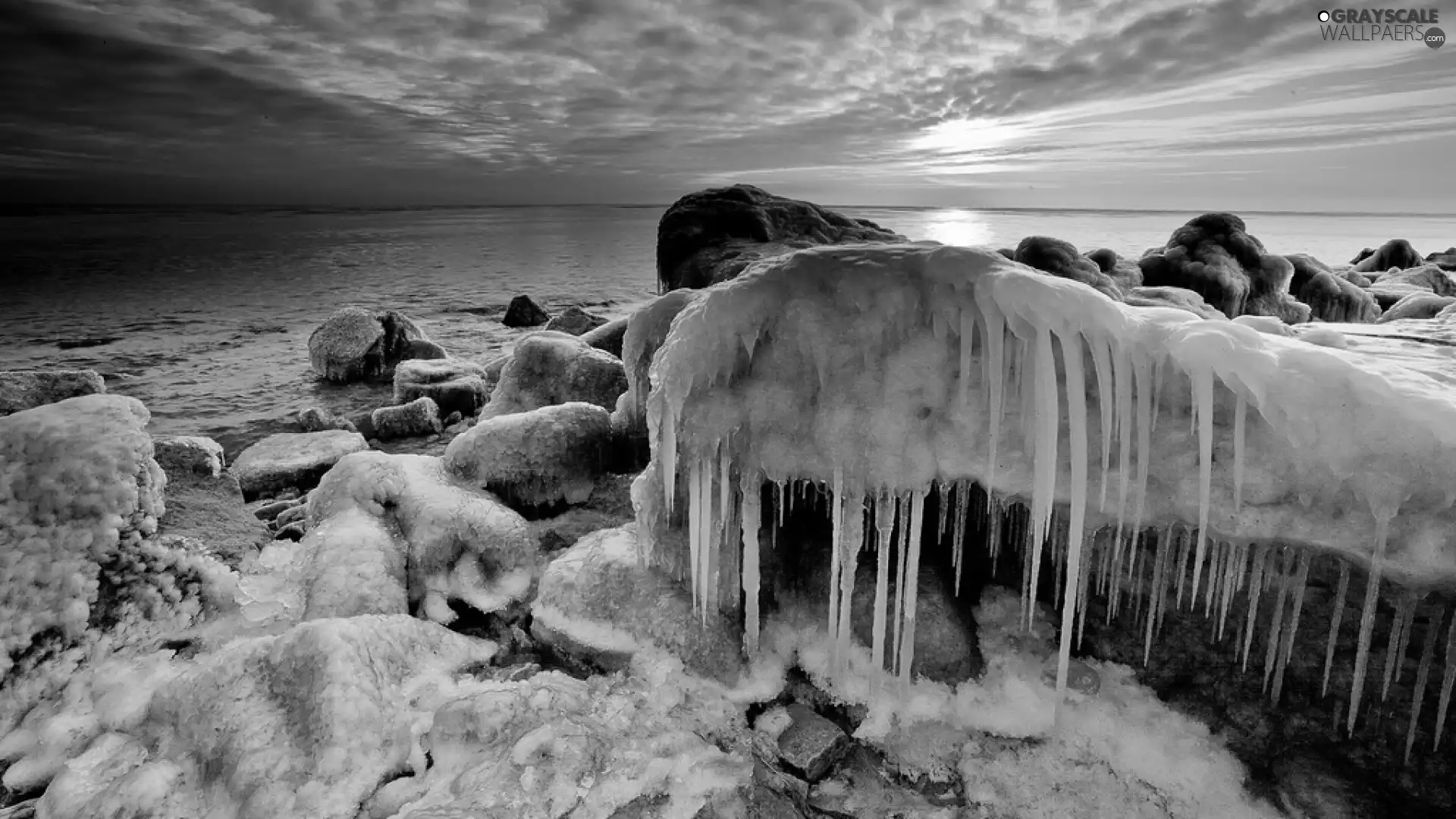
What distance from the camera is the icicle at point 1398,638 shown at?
3.68m

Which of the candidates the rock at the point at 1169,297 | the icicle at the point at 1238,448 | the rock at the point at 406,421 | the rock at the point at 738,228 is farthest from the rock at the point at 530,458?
the rock at the point at 1169,297

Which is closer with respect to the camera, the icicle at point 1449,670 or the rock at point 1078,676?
the icicle at point 1449,670

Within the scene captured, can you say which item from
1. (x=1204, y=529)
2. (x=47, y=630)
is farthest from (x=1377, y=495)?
(x=47, y=630)

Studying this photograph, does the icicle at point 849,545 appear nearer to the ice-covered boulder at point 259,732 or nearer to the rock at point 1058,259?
the ice-covered boulder at point 259,732

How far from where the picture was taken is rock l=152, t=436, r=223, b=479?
7016 millimetres

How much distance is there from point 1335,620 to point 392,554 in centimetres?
715

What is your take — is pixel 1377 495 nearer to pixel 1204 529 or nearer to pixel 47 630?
pixel 1204 529

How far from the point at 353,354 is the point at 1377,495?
1780cm

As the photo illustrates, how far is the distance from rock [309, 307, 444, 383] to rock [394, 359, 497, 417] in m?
2.75

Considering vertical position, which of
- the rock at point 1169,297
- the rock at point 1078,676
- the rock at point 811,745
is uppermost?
the rock at point 1169,297

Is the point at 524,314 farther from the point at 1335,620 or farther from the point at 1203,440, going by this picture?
the point at 1335,620

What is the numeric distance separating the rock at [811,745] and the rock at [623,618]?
2.04ft


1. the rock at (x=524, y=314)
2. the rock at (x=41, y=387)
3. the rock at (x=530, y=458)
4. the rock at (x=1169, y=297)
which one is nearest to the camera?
the rock at (x=530, y=458)

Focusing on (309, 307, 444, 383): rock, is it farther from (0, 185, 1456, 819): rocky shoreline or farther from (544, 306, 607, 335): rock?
(0, 185, 1456, 819): rocky shoreline
